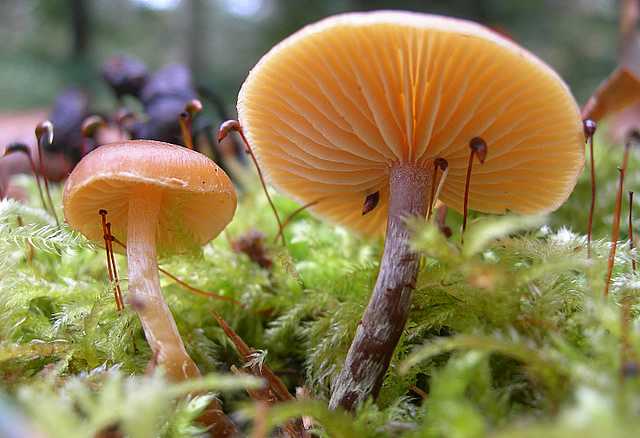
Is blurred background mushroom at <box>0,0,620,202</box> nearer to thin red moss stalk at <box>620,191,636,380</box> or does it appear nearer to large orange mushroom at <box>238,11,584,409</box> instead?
large orange mushroom at <box>238,11,584,409</box>

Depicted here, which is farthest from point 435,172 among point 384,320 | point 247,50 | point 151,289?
point 247,50

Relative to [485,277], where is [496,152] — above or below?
above

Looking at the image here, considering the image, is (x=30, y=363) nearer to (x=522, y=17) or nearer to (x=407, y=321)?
(x=407, y=321)

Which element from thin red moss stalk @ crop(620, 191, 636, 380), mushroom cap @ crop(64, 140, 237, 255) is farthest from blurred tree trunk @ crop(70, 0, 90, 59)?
thin red moss stalk @ crop(620, 191, 636, 380)

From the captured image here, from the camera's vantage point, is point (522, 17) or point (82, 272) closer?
point (82, 272)

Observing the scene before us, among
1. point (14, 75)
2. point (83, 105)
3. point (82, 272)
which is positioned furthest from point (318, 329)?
point (14, 75)

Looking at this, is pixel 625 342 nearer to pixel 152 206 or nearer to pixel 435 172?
pixel 435 172

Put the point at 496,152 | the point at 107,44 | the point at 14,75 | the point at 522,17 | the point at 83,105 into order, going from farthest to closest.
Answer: the point at 107,44, the point at 14,75, the point at 522,17, the point at 83,105, the point at 496,152
